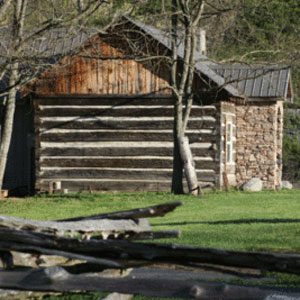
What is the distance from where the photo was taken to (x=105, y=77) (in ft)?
80.6

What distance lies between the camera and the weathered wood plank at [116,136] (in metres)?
24.7

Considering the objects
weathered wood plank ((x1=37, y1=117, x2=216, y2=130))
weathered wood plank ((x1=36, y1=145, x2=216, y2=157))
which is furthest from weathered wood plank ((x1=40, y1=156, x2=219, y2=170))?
weathered wood plank ((x1=37, y1=117, x2=216, y2=130))

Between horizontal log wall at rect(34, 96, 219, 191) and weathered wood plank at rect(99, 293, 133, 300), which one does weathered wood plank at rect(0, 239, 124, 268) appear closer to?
weathered wood plank at rect(99, 293, 133, 300)

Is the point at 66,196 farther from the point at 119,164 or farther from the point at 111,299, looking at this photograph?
the point at 111,299

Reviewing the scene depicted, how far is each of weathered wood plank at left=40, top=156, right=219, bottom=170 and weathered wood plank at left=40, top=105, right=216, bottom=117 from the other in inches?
55.9

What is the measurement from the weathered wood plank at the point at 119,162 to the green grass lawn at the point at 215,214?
4.97 feet

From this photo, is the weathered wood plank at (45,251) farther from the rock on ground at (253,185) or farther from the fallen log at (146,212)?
the rock on ground at (253,185)

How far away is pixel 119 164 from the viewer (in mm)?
24750

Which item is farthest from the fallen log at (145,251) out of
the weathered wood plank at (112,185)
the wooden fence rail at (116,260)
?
the weathered wood plank at (112,185)

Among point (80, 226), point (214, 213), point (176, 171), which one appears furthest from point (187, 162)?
point (80, 226)

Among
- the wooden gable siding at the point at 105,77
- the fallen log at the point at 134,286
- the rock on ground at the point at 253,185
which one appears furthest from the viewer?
the rock on ground at the point at 253,185

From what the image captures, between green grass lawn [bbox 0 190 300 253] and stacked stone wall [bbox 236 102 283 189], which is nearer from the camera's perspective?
green grass lawn [bbox 0 190 300 253]

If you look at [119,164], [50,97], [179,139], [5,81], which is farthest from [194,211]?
[5,81]

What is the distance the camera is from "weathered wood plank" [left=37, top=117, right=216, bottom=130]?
24.6 metres
